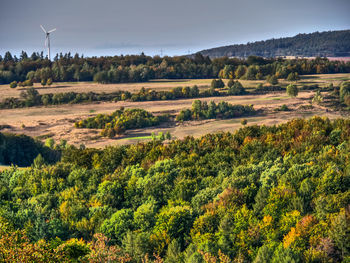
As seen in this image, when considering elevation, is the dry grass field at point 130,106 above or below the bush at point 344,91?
below

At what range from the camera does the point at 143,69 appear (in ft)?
361

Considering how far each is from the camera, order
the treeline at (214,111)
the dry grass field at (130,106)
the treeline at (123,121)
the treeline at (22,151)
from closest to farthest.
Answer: the treeline at (22,151) → the dry grass field at (130,106) → the treeline at (123,121) → the treeline at (214,111)

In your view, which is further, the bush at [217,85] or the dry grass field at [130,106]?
the bush at [217,85]

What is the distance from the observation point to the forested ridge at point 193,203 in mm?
17453

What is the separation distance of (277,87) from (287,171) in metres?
72.2

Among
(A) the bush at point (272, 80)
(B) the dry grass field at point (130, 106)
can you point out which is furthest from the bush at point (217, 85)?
(A) the bush at point (272, 80)

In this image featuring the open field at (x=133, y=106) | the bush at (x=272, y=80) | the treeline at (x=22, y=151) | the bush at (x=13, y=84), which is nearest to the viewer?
the treeline at (x=22, y=151)

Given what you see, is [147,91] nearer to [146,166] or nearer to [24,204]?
[146,166]

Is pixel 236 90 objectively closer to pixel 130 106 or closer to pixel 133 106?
pixel 133 106

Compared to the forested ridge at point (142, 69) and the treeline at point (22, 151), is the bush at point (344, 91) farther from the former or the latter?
the treeline at point (22, 151)

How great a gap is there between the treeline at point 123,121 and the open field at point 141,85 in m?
24.4

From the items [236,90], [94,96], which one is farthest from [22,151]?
[236,90]

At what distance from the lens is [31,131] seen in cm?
6400

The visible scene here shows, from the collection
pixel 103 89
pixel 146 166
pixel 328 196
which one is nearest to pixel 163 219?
pixel 328 196
